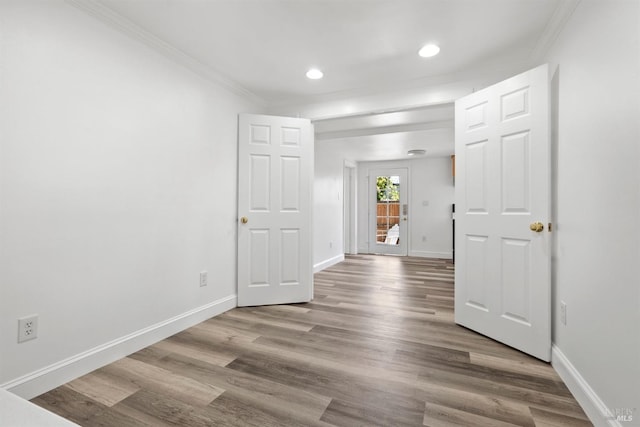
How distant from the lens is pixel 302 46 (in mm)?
2424

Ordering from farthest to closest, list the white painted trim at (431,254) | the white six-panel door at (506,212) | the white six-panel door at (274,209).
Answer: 1. the white painted trim at (431,254)
2. the white six-panel door at (274,209)
3. the white six-panel door at (506,212)

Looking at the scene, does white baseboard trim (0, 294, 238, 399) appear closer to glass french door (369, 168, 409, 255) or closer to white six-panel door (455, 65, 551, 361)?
white six-panel door (455, 65, 551, 361)

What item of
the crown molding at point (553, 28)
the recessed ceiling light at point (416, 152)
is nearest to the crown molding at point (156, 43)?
the crown molding at point (553, 28)

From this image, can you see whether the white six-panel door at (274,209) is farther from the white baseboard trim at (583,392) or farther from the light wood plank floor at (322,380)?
the white baseboard trim at (583,392)

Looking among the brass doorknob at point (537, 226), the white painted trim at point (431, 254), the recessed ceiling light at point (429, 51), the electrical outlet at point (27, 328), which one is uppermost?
the recessed ceiling light at point (429, 51)

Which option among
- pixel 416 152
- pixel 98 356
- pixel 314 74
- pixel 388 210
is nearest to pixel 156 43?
pixel 314 74

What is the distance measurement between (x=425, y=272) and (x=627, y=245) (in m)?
4.05

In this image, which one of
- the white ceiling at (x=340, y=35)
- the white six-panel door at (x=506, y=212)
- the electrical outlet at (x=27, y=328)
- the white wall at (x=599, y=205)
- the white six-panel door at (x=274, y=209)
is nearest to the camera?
the white wall at (x=599, y=205)

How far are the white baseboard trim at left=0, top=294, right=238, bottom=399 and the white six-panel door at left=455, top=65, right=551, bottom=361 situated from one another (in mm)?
2346

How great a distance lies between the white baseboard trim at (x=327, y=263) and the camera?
5143 mm

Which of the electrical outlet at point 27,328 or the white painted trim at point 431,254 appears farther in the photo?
the white painted trim at point 431,254

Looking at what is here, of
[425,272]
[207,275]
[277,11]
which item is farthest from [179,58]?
[425,272]

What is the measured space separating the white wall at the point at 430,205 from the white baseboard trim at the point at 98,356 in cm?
538

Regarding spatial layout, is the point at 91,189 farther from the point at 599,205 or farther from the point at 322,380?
the point at 599,205
